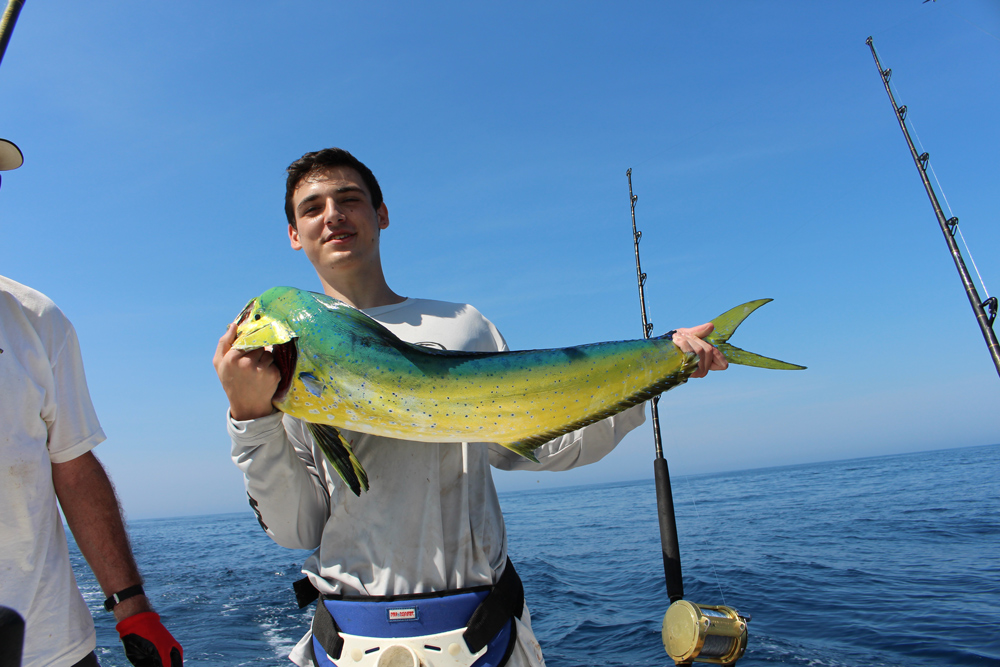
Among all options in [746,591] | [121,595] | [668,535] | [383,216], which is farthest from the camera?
[746,591]

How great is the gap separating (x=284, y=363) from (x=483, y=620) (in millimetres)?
1098

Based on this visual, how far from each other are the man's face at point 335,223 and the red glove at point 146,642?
4.83 ft

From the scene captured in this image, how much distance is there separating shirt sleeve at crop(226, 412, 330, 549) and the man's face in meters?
0.77

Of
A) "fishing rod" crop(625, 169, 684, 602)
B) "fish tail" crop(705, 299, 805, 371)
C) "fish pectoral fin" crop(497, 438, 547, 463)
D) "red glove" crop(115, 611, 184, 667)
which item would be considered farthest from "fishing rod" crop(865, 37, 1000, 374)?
"red glove" crop(115, 611, 184, 667)

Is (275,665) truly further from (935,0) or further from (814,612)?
(935,0)

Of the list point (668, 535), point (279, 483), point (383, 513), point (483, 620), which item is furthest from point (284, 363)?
point (668, 535)

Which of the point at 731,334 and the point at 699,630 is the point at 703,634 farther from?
the point at 731,334

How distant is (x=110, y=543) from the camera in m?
2.12

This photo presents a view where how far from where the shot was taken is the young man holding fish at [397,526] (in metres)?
1.80

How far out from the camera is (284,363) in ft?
5.93

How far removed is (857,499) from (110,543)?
83.3ft

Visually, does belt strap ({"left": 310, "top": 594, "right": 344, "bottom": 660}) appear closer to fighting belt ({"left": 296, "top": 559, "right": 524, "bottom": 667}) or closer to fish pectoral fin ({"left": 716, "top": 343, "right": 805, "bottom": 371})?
fighting belt ({"left": 296, "top": 559, "right": 524, "bottom": 667})

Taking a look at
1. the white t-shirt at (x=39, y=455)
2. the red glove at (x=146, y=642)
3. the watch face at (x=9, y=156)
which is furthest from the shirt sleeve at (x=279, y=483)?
the watch face at (x=9, y=156)

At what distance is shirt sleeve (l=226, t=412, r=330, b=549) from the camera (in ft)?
6.04
